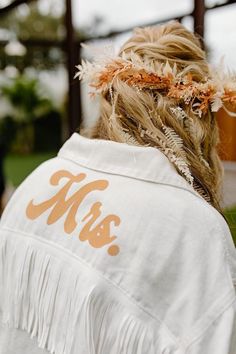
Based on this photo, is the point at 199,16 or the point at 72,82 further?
the point at 72,82

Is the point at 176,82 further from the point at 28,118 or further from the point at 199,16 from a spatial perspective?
the point at 28,118

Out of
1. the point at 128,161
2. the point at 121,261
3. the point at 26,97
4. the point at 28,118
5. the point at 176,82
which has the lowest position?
the point at 28,118

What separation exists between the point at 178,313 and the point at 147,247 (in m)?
0.12

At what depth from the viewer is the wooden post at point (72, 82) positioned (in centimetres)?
184

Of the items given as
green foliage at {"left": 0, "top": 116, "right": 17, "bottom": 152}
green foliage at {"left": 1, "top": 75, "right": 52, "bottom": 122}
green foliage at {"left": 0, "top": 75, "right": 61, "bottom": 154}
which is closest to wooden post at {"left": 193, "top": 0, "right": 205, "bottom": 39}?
green foliage at {"left": 0, "top": 75, "right": 61, "bottom": 154}

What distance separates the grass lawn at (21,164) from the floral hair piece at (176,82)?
21.2 feet

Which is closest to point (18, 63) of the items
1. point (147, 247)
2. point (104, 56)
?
point (104, 56)

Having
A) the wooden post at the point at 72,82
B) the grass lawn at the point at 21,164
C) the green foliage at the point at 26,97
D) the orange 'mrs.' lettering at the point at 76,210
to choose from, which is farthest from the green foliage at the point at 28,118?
the orange 'mrs.' lettering at the point at 76,210

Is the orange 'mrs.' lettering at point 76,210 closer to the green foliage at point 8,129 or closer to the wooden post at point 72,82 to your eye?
the wooden post at point 72,82

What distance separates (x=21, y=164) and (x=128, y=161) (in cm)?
880

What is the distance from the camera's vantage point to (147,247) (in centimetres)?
77

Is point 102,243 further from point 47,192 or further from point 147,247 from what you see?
point 47,192

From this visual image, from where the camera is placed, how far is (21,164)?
9.42 metres

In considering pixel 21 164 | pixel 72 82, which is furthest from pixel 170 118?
pixel 21 164
